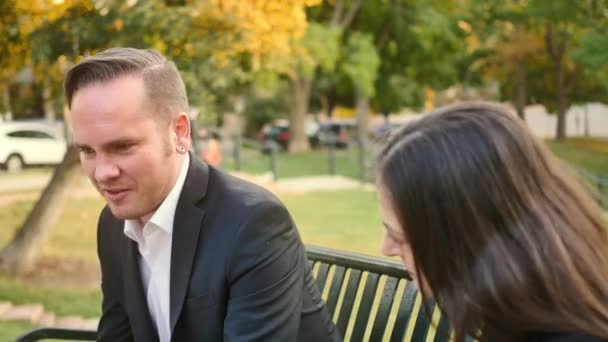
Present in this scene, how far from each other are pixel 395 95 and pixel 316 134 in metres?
7.23

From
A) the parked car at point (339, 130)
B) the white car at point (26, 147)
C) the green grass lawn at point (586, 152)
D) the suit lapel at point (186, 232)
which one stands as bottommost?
the parked car at point (339, 130)

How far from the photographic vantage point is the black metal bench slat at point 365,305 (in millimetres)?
3168

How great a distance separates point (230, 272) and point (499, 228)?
1.11m

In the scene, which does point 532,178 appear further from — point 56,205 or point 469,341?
point 56,205

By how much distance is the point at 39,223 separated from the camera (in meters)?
8.80

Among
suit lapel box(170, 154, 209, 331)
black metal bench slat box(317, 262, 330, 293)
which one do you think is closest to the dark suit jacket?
suit lapel box(170, 154, 209, 331)

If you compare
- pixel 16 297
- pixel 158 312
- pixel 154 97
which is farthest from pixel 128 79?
pixel 16 297

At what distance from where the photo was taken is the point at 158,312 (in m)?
2.66

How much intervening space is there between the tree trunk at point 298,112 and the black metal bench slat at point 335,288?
92.5 ft

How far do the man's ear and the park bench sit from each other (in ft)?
3.29

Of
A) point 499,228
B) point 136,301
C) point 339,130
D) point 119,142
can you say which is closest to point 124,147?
point 119,142

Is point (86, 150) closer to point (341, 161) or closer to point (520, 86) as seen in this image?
point (341, 161)

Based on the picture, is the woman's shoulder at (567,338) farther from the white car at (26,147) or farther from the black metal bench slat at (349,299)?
the white car at (26,147)

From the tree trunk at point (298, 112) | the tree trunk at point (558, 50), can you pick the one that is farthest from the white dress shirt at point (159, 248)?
the tree trunk at point (298, 112)
